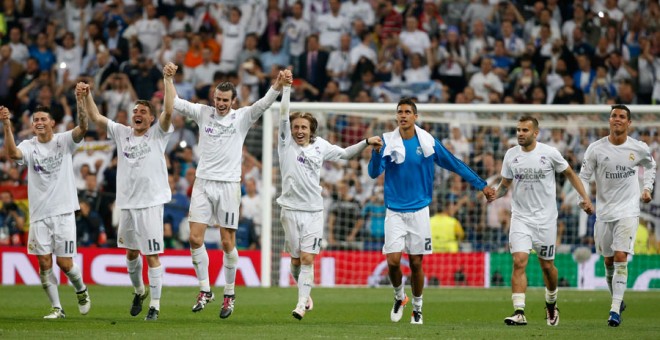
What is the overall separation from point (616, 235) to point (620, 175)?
0.82m

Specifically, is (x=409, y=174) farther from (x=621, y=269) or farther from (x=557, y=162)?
(x=621, y=269)

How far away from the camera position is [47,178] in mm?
15180

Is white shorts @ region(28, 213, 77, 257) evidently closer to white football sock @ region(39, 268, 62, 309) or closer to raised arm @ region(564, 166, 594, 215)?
white football sock @ region(39, 268, 62, 309)

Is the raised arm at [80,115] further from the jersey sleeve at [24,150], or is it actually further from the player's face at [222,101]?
the player's face at [222,101]

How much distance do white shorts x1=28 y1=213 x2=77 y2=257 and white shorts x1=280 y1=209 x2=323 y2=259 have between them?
2887 mm

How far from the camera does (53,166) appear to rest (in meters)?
A: 15.2

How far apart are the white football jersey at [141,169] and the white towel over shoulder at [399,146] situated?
2.83 m

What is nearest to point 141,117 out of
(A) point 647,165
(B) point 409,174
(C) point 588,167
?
(B) point 409,174

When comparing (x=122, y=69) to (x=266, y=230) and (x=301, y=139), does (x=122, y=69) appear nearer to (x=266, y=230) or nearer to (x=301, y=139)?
(x=266, y=230)

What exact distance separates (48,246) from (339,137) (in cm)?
1010

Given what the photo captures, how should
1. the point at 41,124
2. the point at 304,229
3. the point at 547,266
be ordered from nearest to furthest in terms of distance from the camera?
the point at 41,124 → the point at 547,266 → the point at 304,229

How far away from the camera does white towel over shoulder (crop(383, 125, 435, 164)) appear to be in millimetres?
14883

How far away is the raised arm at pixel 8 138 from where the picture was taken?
14617 mm

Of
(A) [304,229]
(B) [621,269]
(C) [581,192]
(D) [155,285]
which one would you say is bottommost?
(D) [155,285]
